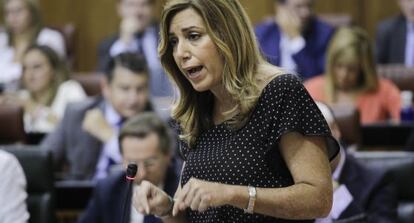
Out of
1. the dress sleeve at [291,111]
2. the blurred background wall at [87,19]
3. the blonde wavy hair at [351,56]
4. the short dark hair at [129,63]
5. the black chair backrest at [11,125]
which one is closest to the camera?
the dress sleeve at [291,111]

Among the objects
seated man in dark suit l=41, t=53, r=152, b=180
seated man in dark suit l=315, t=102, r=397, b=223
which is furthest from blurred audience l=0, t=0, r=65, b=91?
seated man in dark suit l=315, t=102, r=397, b=223

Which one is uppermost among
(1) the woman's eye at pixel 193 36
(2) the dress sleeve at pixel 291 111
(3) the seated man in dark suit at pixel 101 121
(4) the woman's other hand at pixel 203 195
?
(1) the woman's eye at pixel 193 36

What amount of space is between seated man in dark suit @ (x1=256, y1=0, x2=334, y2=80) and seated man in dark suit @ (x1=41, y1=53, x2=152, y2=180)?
1356 millimetres

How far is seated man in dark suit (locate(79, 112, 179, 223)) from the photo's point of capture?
372cm

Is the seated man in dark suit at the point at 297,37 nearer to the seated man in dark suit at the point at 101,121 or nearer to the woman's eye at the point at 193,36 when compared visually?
the seated man in dark suit at the point at 101,121

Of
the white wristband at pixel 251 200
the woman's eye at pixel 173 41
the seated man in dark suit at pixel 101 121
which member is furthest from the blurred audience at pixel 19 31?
the white wristband at pixel 251 200

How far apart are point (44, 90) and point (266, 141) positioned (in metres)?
3.96

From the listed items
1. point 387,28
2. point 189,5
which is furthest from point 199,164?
point 387,28

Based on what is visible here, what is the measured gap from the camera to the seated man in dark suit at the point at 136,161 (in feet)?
12.2

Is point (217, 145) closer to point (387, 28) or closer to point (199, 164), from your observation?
point (199, 164)

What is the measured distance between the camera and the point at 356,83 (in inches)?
223

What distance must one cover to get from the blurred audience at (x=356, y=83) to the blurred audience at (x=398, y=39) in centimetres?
106

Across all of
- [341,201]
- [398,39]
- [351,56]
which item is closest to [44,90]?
[351,56]

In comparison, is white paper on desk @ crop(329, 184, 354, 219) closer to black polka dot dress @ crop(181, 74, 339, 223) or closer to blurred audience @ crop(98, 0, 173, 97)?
black polka dot dress @ crop(181, 74, 339, 223)
